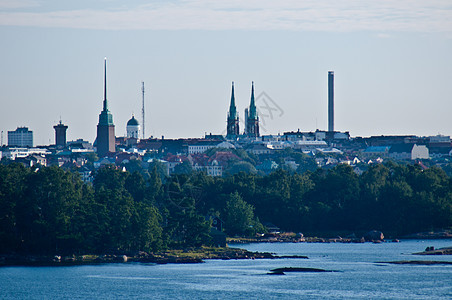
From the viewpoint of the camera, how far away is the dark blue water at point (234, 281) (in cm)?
6938

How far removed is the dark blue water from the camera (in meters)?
69.4

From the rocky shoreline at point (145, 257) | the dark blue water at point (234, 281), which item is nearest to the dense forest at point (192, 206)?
the rocky shoreline at point (145, 257)

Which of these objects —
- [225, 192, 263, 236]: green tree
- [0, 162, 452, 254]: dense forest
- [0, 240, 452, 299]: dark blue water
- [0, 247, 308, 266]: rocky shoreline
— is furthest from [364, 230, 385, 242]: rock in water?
[0, 247, 308, 266]: rocky shoreline

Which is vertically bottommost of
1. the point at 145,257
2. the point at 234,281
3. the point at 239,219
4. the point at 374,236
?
the point at 234,281

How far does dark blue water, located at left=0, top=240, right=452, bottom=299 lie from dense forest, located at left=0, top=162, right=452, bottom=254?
14.2ft

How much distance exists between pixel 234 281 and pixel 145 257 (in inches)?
542

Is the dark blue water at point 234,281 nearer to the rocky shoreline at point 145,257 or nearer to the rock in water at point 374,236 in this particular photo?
the rocky shoreline at point 145,257

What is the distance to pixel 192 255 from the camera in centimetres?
9038

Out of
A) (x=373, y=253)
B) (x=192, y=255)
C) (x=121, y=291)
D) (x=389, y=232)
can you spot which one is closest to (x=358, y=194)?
(x=389, y=232)

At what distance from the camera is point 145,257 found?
286ft

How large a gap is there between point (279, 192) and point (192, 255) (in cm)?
3287

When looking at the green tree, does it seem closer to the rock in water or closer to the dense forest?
the dense forest

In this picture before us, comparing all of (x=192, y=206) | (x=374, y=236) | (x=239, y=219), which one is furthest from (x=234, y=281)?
(x=374, y=236)

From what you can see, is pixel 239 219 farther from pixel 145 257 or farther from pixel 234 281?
pixel 234 281
